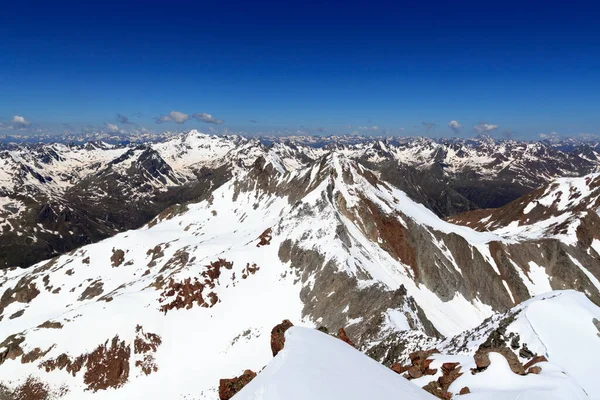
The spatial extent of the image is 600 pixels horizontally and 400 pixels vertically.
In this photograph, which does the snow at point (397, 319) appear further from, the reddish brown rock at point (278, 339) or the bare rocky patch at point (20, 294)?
the bare rocky patch at point (20, 294)

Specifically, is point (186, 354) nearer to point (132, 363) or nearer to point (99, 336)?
point (132, 363)

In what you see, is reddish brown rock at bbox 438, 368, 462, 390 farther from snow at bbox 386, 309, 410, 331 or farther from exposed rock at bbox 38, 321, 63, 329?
exposed rock at bbox 38, 321, 63, 329

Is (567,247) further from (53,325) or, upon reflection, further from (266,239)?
(53,325)

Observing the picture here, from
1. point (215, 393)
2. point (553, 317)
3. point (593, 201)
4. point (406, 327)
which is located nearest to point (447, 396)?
point (553, 317)

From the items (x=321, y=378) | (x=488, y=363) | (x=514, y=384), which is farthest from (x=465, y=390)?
(x=321, y=378)

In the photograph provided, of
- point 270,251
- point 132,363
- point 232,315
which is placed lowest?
point 132,363

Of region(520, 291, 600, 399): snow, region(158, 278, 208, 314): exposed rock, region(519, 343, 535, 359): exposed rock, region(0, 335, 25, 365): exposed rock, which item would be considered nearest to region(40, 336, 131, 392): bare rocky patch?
region(0, 335, 25, 365): exposed rock

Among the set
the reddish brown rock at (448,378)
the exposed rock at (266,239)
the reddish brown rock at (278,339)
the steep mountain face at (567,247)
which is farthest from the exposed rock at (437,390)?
the steep mountain face at (567,247)
